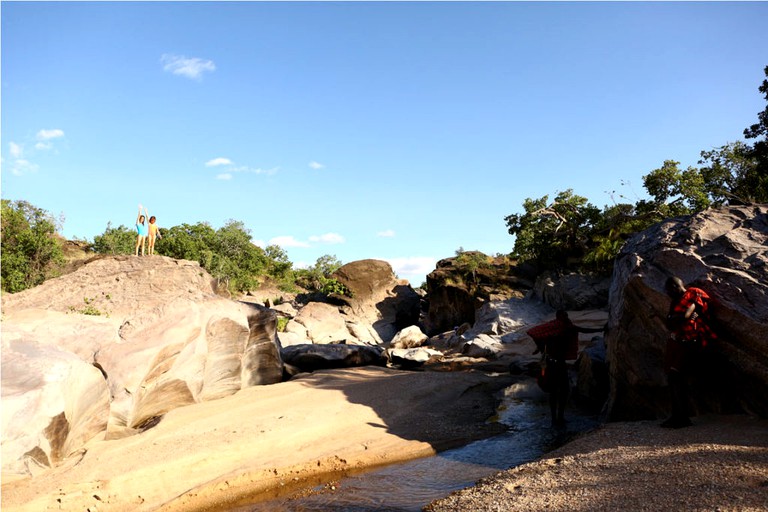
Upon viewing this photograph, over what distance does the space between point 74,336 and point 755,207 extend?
1144 centimetres

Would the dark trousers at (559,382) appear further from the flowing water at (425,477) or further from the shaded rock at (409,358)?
the shaded rock at (409,358)

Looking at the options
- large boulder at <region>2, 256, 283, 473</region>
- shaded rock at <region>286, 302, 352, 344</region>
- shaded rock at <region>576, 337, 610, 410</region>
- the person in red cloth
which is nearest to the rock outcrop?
shaded rock at <region>286, 302, 352, 344</region>

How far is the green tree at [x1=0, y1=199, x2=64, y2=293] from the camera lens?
80.1ft

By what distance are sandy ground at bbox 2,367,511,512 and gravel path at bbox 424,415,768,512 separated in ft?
8.26

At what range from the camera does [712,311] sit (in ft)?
21.6

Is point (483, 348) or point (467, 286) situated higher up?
point (467, 286)

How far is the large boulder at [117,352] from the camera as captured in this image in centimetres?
666

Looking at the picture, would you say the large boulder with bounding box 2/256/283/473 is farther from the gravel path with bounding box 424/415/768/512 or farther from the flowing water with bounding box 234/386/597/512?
the gravel path with bounding box 424/415/768/512

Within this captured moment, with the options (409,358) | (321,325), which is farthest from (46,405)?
(321,325)

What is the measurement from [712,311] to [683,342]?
2.64ft

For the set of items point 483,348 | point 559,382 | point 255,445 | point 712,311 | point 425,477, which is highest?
point 712,311

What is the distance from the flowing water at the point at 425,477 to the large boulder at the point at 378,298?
2632 centimetres

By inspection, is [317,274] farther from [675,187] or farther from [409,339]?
[675,187]

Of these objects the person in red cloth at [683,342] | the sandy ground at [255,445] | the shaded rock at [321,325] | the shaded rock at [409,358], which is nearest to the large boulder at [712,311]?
the person in red cloth at [683,342]
